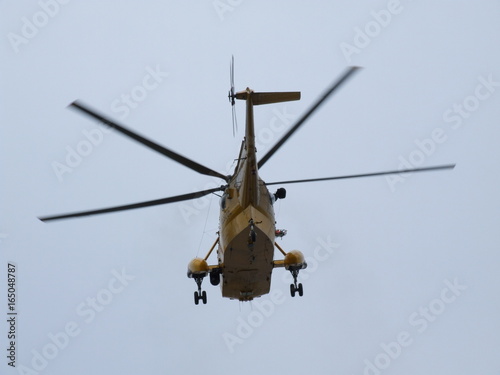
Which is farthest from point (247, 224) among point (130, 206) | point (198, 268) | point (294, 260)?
point (130, 206)

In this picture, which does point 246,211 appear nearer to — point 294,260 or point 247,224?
point 247,224

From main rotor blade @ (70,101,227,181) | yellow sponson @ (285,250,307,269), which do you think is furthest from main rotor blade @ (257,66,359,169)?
yellow sponson @ (285,250,307,269)

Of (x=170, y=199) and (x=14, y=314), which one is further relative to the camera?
(x=14, y=314)

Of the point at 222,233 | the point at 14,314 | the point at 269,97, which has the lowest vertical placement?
the point at 14,314

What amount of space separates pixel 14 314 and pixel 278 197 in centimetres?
1512

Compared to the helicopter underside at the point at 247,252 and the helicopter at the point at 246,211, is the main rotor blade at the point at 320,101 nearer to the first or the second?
the helicopter at the point at 246,211

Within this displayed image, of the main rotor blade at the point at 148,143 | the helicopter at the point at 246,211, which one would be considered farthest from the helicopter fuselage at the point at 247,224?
the main rotor blade at the point at 148,143

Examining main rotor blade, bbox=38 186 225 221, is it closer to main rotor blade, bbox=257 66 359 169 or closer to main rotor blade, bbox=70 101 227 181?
main rotor blade, bbox=70 101 227 181

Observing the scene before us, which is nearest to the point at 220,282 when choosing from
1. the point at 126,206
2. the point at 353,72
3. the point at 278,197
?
the point at 278,197

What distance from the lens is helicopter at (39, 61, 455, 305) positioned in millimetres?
17109

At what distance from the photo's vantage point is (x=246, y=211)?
18812 mm

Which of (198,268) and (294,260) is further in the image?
(294,260)

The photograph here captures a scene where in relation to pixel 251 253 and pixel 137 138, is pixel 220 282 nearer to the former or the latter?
pixel 251 253

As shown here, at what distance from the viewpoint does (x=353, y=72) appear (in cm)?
1639
